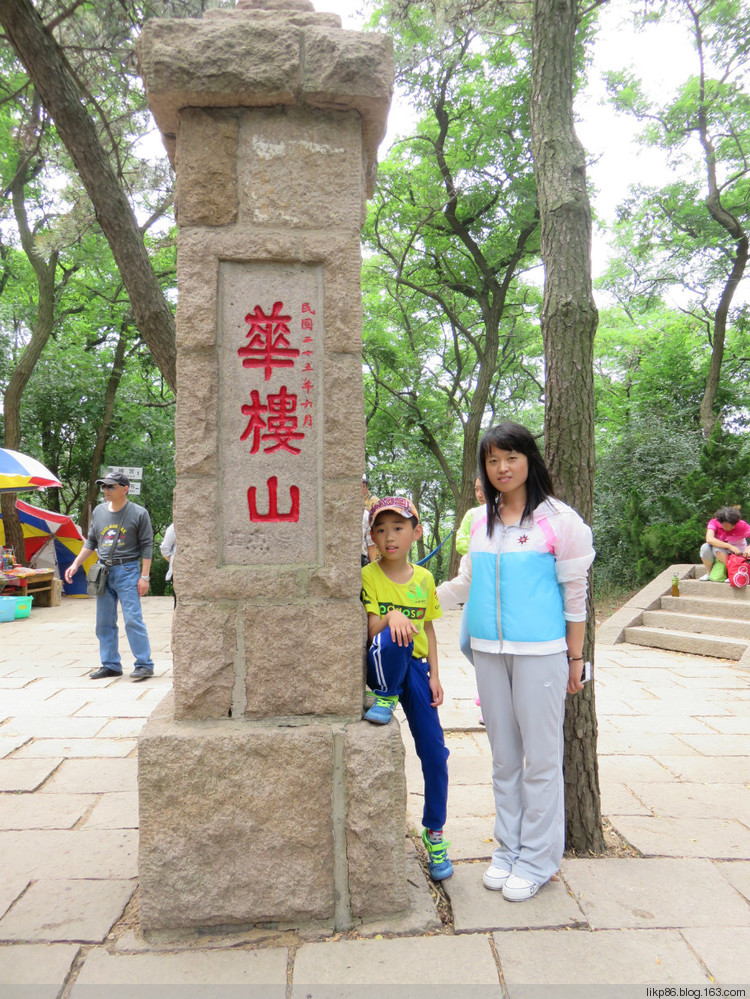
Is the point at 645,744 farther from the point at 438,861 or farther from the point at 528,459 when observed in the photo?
the point at 528,459

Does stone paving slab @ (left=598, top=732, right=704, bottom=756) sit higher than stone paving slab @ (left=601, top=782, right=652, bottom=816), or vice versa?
stone paving slab @ (left=601, top=782, right=652, bottom=816)

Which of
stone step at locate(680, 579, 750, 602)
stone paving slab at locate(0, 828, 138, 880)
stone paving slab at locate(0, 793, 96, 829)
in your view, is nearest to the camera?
stone paving slab at locate(0, 828, 138, 880)

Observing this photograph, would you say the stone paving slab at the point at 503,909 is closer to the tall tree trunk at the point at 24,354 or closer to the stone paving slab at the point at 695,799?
the stone paving slab at the point at 695,799

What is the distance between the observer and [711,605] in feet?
26.0

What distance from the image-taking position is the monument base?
2.19 meters

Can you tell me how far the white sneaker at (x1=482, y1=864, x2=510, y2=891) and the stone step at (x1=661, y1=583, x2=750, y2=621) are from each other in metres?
6.07

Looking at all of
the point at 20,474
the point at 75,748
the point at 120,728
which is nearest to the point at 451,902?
the point at 75,748

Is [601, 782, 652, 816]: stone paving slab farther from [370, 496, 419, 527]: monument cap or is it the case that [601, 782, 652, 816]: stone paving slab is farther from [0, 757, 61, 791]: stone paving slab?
[0, 757, 61, 791]: stone paving slab

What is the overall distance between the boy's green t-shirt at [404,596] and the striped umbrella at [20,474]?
778cm

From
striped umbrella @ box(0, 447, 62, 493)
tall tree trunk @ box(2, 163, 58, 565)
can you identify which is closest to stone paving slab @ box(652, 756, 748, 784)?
striped umbrella @ box(0, 447, 62, 493)

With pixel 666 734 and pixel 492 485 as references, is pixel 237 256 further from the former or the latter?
pixel 666 734

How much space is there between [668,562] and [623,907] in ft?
28.1

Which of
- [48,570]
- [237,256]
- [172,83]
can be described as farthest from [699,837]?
[48,570]

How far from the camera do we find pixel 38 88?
4727mm
